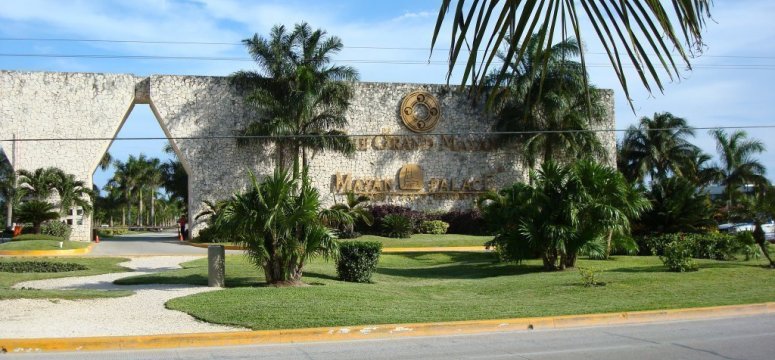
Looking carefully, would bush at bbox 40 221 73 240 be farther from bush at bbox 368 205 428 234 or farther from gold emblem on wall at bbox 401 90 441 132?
gold emblem on wall at bbox 401 90 441 132

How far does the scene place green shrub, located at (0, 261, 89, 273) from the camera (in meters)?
20.6

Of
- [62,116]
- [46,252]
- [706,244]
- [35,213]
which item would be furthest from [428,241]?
[62,116]

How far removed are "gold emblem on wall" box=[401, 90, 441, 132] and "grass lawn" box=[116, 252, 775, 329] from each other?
61.8ft

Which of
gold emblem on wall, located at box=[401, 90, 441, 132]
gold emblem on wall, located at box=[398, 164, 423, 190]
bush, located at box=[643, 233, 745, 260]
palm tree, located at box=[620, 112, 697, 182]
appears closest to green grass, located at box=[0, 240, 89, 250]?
gold emblem on wall, located at box=[398, 164, 423, 190]

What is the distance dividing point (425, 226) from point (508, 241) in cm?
1664

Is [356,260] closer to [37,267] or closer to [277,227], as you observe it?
[277,227]

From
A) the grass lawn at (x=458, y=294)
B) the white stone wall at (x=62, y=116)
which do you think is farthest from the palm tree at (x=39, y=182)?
the grass lawn at (x=458, y=294)

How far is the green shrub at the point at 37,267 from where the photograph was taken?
20.6 m

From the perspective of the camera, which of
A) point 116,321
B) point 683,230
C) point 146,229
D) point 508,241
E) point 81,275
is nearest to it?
point 116,321

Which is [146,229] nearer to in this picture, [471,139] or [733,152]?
[471,139]

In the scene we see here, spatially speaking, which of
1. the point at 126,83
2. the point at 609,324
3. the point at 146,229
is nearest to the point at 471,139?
the point at 126,83

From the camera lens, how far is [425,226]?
127 ft

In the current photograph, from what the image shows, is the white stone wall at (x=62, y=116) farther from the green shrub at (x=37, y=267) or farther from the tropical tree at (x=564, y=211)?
the tropical tree at (x=564, y=211)

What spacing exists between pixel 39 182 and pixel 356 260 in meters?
22.1
